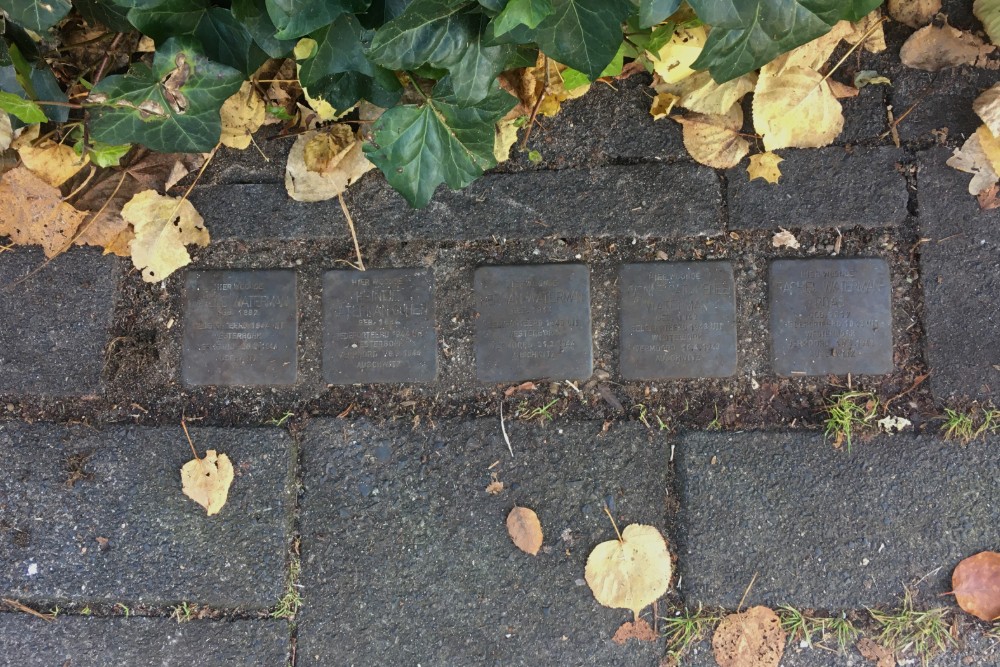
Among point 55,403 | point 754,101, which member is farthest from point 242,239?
point 754,101

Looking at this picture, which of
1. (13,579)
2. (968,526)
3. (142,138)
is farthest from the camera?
(13,579)

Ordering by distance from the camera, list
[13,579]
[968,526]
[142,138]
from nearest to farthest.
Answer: [142,138] → [968,526] → [13,579]

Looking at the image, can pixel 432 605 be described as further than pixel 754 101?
Yes

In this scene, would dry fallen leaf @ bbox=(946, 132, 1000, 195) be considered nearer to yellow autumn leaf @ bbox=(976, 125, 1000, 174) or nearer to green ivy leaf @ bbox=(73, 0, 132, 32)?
yellow autumn leaf @ bbox=(976, 125, 1000, 174)

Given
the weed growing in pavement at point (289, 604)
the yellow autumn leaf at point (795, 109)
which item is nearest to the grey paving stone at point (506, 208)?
the yellow autumn leaf at point (795, 109)

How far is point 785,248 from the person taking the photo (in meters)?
2.05

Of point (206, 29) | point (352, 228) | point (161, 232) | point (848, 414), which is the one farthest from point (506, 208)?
point (848, 414)

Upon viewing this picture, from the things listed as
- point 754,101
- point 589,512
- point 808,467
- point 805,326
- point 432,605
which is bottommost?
point 432,605

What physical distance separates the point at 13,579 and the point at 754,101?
271cm

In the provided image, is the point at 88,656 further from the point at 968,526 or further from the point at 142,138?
the point at 968,526

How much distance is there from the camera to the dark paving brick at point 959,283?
6.61 feet

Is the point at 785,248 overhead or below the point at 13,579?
overhead

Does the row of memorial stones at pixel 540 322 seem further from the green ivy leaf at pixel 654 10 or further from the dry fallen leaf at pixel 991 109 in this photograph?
the green ivy leaf at pixel 654 10

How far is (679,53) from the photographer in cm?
187
